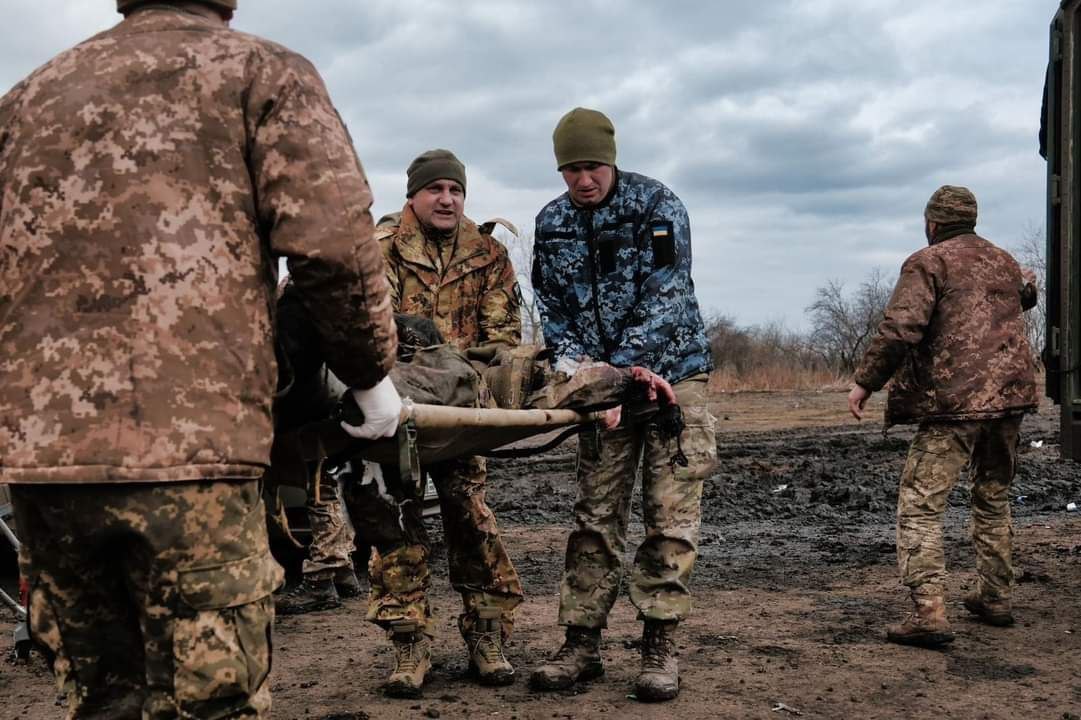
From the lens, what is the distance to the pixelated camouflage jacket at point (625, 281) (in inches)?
197

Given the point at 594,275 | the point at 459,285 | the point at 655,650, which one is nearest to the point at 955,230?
the point at 594,275

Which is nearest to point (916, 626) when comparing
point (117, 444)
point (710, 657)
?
point (710, 657)

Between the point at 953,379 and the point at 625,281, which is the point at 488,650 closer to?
the point at 625,281

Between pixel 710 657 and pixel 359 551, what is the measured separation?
3.26 m

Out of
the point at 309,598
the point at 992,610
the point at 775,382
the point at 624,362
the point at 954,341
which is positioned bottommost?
the point at 309,598

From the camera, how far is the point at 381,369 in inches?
115

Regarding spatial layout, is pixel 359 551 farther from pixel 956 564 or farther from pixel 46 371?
pixel 46 371

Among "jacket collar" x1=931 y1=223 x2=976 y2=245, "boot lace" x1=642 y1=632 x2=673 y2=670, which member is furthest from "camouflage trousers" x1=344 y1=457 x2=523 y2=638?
"jacket collar" x1=931 y1=223 x2=976 y2=245

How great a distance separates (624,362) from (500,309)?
27.4 inches

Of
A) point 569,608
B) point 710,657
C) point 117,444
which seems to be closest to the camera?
point 117,444

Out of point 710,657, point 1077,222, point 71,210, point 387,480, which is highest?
point 1077,222

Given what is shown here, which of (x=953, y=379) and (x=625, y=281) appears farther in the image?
(x=953, y=379)

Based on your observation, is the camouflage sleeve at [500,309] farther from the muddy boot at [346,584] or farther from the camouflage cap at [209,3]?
the camouflage cap at [209,3]

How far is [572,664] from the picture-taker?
4973 millimetres
